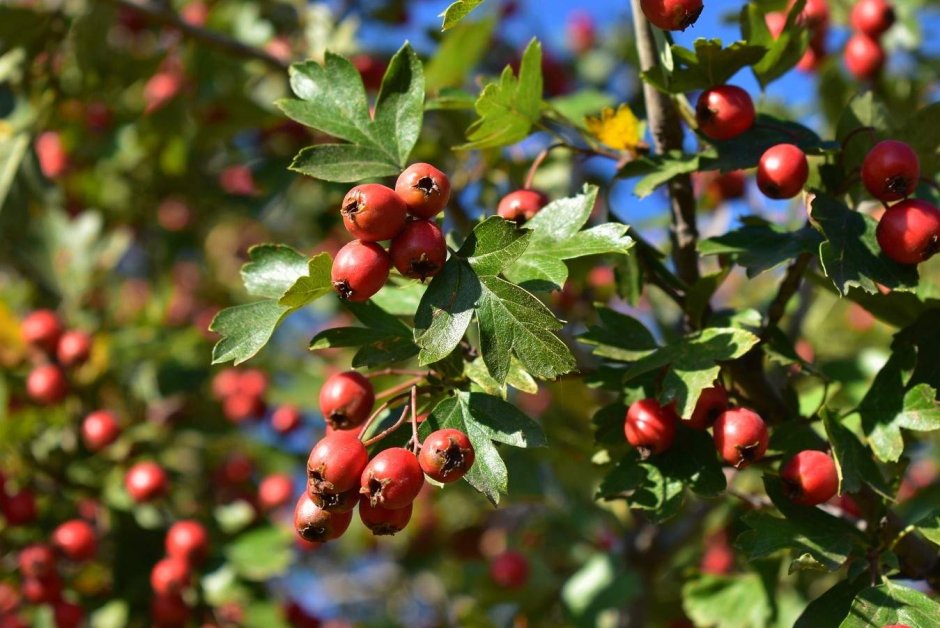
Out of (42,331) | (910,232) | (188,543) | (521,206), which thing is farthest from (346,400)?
(42,331)

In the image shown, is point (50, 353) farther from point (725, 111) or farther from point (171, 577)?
point (725, 111)

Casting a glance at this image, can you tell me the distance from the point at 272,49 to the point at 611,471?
2.00 m

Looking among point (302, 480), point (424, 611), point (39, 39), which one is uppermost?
point (39, 39)

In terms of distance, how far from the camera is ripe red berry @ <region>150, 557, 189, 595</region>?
218cm

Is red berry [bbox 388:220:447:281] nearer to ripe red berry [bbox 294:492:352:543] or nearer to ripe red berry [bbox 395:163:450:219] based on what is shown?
ripe red berry [bbox 395:163:450:219]

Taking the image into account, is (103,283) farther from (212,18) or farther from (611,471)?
(611,471)

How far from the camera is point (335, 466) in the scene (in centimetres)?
119

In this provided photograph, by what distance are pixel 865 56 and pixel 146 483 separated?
7.02ft

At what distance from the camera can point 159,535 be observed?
234cm

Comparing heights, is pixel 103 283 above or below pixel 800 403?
below

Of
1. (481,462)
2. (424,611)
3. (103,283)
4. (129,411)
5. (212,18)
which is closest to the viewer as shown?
(481,462)

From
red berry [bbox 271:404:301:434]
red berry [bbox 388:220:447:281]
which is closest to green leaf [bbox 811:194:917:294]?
red berry [bbox 388:220:447:281]

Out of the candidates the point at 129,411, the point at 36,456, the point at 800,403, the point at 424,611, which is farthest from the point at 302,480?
the point at 800,403

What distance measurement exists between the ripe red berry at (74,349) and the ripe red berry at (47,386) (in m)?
0.05
